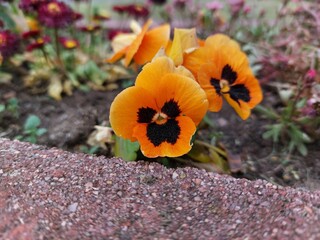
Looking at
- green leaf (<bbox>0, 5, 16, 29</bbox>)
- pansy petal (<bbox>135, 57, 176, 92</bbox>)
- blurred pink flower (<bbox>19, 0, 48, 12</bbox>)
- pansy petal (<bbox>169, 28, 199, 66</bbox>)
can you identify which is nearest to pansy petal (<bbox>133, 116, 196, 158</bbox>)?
pansy petal (<bbox>135, 57, 176, 92</bbox>)

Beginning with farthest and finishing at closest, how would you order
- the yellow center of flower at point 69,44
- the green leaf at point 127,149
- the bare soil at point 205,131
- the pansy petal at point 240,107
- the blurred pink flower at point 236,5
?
the blurred pink flower at point 236,5, the yellow center of flower at point 69,44, the bare soil at point 205,131, the pansy petal at point 240,107, the green leaf at point 127,149

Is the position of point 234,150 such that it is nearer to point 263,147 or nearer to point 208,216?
point 263,147

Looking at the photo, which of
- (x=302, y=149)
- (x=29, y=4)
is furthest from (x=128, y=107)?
(x=29, y=4)

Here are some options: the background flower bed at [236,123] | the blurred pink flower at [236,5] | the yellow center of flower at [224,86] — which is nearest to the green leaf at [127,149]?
the background flower bed at [236,123]

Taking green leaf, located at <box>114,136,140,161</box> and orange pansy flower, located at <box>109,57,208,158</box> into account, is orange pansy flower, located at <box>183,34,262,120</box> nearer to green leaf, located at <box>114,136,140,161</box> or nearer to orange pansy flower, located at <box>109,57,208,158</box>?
orange pansy flower, located at <box>109,57,208,158</box>

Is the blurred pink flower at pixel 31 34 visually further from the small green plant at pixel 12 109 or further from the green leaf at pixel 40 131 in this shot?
the green leaf at pixel 40 131

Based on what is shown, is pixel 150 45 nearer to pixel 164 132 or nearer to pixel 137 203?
pixel 164 132
